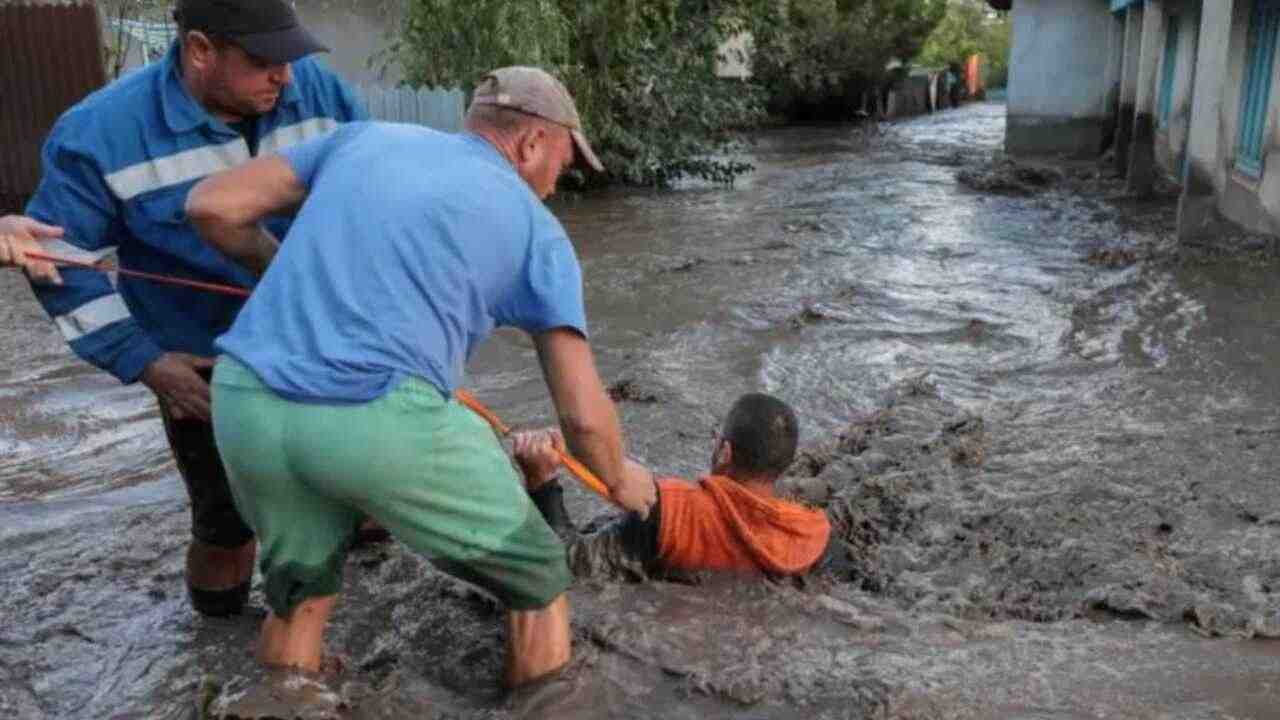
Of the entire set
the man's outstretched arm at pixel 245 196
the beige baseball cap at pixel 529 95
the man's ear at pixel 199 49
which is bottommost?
the man's outstretched arm at pixel 245 196

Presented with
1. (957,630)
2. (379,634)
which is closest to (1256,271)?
(957,630)

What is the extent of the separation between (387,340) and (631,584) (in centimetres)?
174

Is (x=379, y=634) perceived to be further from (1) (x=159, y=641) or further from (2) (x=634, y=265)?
(2) (x=634, y=265)

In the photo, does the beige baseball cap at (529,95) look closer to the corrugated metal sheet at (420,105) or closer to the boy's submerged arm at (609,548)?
the boy's submerged arm at (609,548)

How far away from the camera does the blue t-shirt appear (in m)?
2.72

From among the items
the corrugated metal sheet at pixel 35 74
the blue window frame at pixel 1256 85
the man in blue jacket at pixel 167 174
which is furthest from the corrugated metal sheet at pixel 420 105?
the man in blue jacket at pixel 167 174

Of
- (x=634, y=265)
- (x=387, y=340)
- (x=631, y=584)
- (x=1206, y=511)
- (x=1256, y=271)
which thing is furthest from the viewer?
(x=634, y=265)

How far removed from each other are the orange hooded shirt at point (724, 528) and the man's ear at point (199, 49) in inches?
72.6

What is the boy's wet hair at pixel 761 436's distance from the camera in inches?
161

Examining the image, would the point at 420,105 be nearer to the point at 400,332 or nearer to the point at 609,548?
the point at 609,548

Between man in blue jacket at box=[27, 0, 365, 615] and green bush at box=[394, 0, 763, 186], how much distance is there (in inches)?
347

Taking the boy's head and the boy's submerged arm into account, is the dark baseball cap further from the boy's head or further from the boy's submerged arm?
the boy's head

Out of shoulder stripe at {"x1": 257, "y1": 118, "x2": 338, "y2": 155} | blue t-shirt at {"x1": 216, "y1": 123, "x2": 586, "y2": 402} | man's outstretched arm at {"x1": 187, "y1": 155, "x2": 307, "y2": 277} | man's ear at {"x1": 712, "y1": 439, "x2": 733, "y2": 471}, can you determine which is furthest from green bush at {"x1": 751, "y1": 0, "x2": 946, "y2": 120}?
blue t-shirt at {"x1": 216, "y1": 123, "x2": 586, "y2": 402}

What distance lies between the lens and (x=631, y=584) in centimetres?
421
